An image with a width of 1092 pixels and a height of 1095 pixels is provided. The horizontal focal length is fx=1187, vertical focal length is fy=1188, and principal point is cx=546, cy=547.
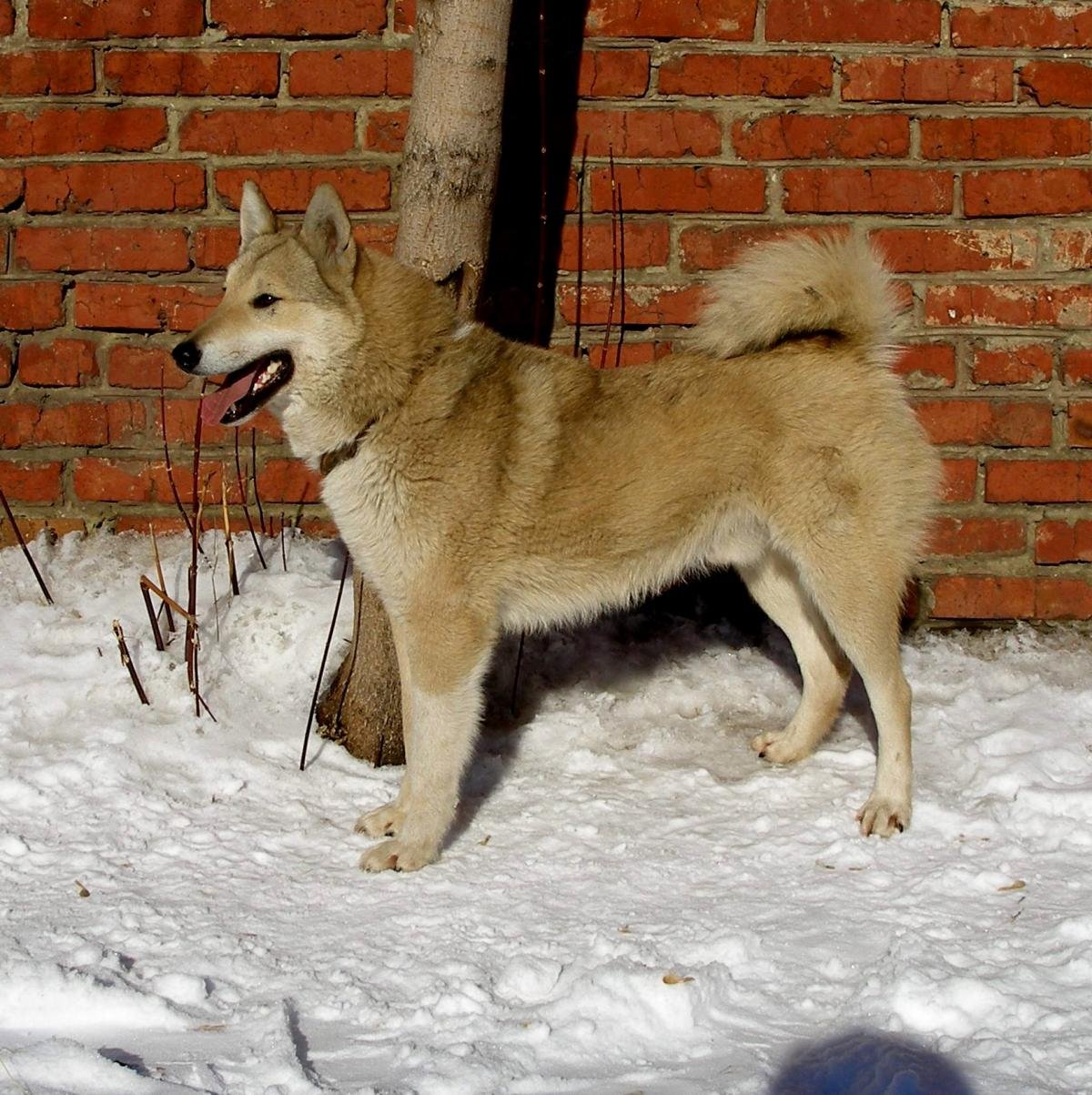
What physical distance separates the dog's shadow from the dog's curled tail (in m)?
1.11

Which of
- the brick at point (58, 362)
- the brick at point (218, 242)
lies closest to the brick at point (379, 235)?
the brick at point (218, 242)

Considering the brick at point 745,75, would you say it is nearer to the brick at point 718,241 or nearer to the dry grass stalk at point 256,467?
the brick at point 718,241

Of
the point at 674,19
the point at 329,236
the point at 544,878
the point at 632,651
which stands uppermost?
the point at 674,19

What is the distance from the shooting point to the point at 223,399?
280 cm

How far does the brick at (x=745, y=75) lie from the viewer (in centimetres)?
361

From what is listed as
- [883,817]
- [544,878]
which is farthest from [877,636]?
[544,878]

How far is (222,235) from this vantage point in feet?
12.1

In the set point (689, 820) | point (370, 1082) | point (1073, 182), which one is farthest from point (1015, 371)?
point (370, 1082)

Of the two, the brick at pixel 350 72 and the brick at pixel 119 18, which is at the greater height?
the brick at pixel 119 18

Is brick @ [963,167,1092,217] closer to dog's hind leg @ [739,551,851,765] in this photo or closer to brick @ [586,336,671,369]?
brick @ [586,336,671,369]

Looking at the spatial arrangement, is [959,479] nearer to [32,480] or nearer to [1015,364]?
[1015,364]

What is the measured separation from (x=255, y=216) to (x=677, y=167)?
54.0 inches

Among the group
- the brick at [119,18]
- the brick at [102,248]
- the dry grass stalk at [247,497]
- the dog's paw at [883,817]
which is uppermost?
the brick at [119,18]

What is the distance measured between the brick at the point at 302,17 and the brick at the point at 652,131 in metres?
0.70
